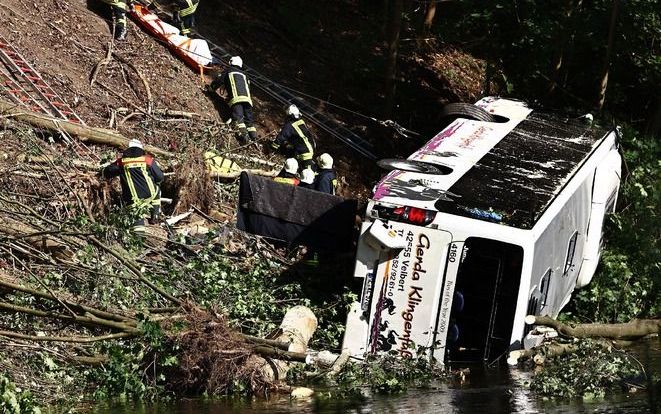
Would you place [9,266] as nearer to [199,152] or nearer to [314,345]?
[314,345]

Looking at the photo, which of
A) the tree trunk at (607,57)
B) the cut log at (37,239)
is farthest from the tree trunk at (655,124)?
the cut log at (37,239)

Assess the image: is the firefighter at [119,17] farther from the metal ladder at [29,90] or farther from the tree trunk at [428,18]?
the tree trunk at [428,18]

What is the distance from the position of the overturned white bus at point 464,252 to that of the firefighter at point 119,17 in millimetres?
6674

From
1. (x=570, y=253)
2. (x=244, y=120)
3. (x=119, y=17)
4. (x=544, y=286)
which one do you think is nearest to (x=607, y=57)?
(x=244, y=120)

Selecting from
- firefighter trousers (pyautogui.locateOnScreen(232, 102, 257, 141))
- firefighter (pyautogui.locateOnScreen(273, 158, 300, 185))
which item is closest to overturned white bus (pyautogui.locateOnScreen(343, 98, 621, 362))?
firefighter (pyautogui.locateOnScreen(273, 158, 300, 185))

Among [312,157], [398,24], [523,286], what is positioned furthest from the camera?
[398,24]

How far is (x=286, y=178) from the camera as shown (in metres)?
14.4

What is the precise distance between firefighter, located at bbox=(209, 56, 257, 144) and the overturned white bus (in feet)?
15.1

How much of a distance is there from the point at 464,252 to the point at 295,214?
2.41 meters

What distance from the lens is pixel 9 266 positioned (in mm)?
10977

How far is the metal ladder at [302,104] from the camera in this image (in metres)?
18.5

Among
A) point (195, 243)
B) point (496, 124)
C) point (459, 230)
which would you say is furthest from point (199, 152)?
point (459, 230)

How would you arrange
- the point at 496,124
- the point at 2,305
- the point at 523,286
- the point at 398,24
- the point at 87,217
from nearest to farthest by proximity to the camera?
1. the point at 2,305
2. the point at 523,286
3. the point at 87,217
4. the point at 496,124
5. the point at 398,24

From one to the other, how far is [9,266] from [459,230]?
413 centimetres
